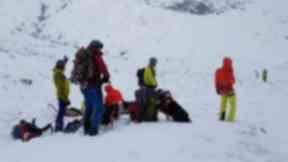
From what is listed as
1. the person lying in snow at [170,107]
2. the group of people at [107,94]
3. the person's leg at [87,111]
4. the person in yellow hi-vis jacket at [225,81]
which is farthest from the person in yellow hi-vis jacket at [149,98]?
the person in yellow hi-vis jacket at [225,81]

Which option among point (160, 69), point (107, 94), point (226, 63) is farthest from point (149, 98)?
point (160, 69)

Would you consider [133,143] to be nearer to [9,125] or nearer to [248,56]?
[9,125]

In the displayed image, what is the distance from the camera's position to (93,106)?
8.07 m

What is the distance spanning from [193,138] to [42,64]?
1707cm

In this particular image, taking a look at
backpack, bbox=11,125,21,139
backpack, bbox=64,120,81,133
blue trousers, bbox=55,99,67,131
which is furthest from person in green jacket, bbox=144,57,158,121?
backpack, bbox=11,125,21,139

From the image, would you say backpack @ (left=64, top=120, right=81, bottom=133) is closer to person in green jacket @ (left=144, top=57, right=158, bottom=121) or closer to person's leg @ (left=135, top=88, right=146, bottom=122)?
person's leg @ (left=135, top=88, right=146, bottom=122)

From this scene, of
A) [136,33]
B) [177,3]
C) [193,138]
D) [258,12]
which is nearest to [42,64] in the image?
[193,138]

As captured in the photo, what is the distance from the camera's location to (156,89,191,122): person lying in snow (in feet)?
31.6

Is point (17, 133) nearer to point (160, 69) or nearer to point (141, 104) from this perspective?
point (141, 104)

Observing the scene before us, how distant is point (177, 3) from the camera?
1864 inches

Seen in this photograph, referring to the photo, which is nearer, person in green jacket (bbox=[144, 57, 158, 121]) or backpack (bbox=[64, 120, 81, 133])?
backpack (bbox=[64, 120, 81, 133])

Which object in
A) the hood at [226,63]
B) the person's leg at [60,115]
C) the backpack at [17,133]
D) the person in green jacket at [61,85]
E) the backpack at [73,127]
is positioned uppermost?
the hood at [226,63]

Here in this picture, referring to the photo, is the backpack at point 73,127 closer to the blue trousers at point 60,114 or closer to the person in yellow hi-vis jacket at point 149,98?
the blue trousers at point 60,114

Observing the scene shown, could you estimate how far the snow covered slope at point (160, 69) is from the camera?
7.20 metres
